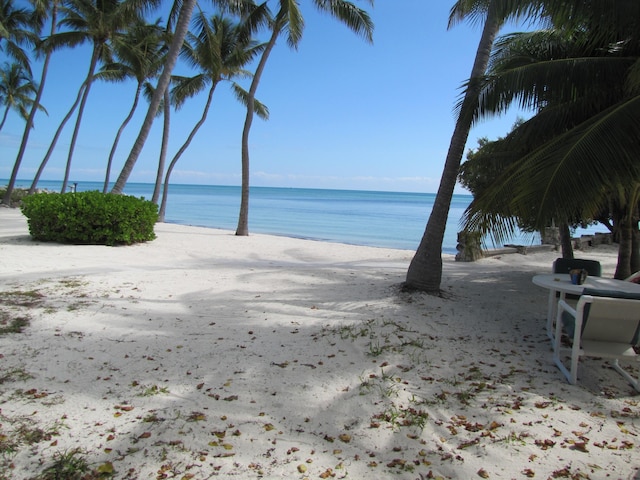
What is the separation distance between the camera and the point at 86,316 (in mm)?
Answer: 4629

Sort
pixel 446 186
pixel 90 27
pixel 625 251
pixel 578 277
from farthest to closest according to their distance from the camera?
pixel 90 27 → pixel 625 251 → pixel 446 186 → pixel 578 277

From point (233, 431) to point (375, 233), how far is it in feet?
72.2

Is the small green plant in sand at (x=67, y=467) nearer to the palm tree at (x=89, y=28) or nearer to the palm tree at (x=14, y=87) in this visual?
the palm tree at (x=89, y=28)

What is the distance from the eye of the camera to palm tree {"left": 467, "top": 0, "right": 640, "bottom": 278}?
13.2 feet

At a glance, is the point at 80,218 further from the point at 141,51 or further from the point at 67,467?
the point at 141,51

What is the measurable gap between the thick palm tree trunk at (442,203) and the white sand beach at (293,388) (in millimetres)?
337

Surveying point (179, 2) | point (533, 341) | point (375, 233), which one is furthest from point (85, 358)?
point (375, 233)

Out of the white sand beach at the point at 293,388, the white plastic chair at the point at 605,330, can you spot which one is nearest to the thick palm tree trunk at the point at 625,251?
the white sand beach at the point at 293,388

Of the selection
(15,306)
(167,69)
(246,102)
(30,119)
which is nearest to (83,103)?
(30,119)

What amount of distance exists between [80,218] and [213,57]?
7577 mm

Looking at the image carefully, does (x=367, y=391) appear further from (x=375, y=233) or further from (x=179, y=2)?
(x=375, y=233)

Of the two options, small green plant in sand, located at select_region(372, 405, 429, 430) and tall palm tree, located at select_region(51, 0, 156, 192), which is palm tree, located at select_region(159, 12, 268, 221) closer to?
tall palm tree, located at select_region(51, 0, 156, 192)

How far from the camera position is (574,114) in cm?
538

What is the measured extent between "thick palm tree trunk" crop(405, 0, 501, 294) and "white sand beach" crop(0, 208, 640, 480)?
1.11 ft
